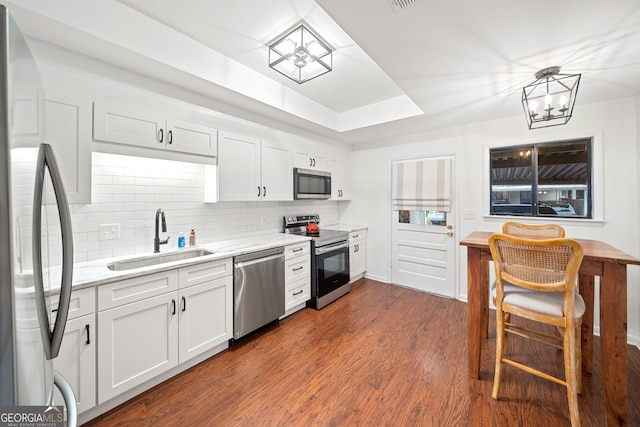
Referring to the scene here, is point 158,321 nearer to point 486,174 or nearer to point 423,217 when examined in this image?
point 423,217

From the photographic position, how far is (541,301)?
171cm

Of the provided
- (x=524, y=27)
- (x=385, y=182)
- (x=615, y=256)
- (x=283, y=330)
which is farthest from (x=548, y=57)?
(x=283, y=330)

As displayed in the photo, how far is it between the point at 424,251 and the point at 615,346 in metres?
2.35

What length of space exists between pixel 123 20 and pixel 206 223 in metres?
1.76

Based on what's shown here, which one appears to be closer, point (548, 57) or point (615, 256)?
point (615, 256)

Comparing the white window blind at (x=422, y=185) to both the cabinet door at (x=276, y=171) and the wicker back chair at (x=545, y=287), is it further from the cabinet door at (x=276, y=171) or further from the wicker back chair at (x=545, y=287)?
the wicker back chair at (x=545, y=287)

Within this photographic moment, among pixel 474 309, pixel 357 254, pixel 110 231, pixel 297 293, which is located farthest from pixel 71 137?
pixel 357 254

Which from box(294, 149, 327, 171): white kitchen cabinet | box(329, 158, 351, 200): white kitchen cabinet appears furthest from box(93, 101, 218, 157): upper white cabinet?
box(329, 158, 351, 200): white kitchen cabinet

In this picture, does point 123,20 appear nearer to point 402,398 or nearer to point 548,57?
point 548,57

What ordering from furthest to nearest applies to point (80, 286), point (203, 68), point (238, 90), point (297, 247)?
point (297, 247), point (238, 90), point (203, 68), point (80, 286)

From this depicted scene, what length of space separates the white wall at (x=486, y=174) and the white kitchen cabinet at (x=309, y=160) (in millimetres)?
918

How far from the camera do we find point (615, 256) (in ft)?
5.26

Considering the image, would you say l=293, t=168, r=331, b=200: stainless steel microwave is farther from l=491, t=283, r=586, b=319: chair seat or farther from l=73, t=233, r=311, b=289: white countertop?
l=491, t=283, r=586, b=319: chair seat

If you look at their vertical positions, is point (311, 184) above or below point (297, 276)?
above
